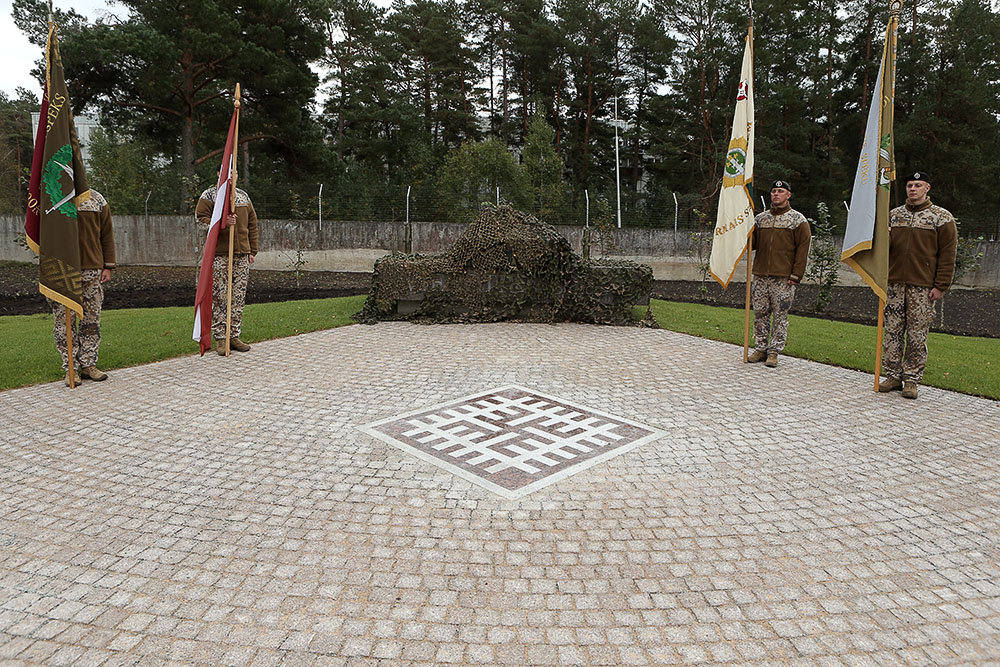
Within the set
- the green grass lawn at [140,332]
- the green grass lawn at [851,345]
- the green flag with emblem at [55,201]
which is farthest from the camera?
the green grass lawn at [851,345]

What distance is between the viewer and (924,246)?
6.52 metres

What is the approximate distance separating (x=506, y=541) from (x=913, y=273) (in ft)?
17.2

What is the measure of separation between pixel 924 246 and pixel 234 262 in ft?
24.8

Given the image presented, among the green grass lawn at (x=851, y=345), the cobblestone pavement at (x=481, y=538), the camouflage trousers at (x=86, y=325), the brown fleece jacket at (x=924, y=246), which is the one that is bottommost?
the cobblestone pavement at (x=481, y=538)

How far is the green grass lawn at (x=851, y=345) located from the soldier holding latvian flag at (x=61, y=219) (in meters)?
7.87

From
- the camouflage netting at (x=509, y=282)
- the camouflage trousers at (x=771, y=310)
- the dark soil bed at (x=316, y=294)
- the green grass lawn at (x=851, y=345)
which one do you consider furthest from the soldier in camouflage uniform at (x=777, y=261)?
the dark soil bed at (x=316, y=294)

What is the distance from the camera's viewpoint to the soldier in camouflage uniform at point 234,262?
8148 mm

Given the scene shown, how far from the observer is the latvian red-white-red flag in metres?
7.37

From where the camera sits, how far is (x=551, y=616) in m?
2.94

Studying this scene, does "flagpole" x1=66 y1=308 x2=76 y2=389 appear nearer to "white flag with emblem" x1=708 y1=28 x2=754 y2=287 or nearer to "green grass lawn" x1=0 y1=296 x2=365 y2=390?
"green grass lawn" x1=0 y1=296 x2=365 y2=390

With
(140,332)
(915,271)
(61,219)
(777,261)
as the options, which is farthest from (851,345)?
(140,332)

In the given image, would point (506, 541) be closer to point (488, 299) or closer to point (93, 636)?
point (93, 636)

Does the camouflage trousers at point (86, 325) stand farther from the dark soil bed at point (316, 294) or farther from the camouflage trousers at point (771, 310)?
the camouflage trousers at point (771, 310)

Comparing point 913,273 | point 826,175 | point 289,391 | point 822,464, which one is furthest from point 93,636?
point 826,175
